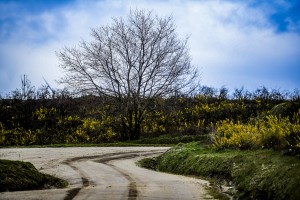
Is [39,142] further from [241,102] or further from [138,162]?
[241,102]

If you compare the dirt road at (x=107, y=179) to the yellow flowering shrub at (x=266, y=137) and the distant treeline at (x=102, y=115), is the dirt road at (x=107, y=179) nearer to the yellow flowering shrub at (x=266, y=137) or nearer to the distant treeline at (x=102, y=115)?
the yellow flowering shrub at (x=266, y=137)

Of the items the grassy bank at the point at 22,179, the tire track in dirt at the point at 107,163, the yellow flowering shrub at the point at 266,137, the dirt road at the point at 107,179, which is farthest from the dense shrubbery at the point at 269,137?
the grassy bank at the point at 22,179

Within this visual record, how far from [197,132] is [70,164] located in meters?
15.7

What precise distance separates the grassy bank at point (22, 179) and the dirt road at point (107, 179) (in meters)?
0.58

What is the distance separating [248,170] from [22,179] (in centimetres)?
597

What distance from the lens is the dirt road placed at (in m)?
8.79

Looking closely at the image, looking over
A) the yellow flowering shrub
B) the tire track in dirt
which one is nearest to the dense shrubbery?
the yellow flowering shrub

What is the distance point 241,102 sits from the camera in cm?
3525

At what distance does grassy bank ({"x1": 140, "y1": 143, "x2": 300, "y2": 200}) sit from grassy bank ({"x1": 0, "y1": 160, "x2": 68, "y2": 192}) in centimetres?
455

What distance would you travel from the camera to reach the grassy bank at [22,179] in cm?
1004

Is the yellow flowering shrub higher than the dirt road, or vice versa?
the yellow flowering shrub

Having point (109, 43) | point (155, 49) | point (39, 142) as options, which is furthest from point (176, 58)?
point (39, 142)

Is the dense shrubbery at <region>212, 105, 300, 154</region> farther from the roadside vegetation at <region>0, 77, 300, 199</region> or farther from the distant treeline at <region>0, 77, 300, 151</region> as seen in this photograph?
the distant treeline at <region>0, 77, 300, 151</region>

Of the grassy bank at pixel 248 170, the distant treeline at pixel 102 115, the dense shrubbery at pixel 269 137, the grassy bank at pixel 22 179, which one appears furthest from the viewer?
the distant treeline at pixel 102 115
